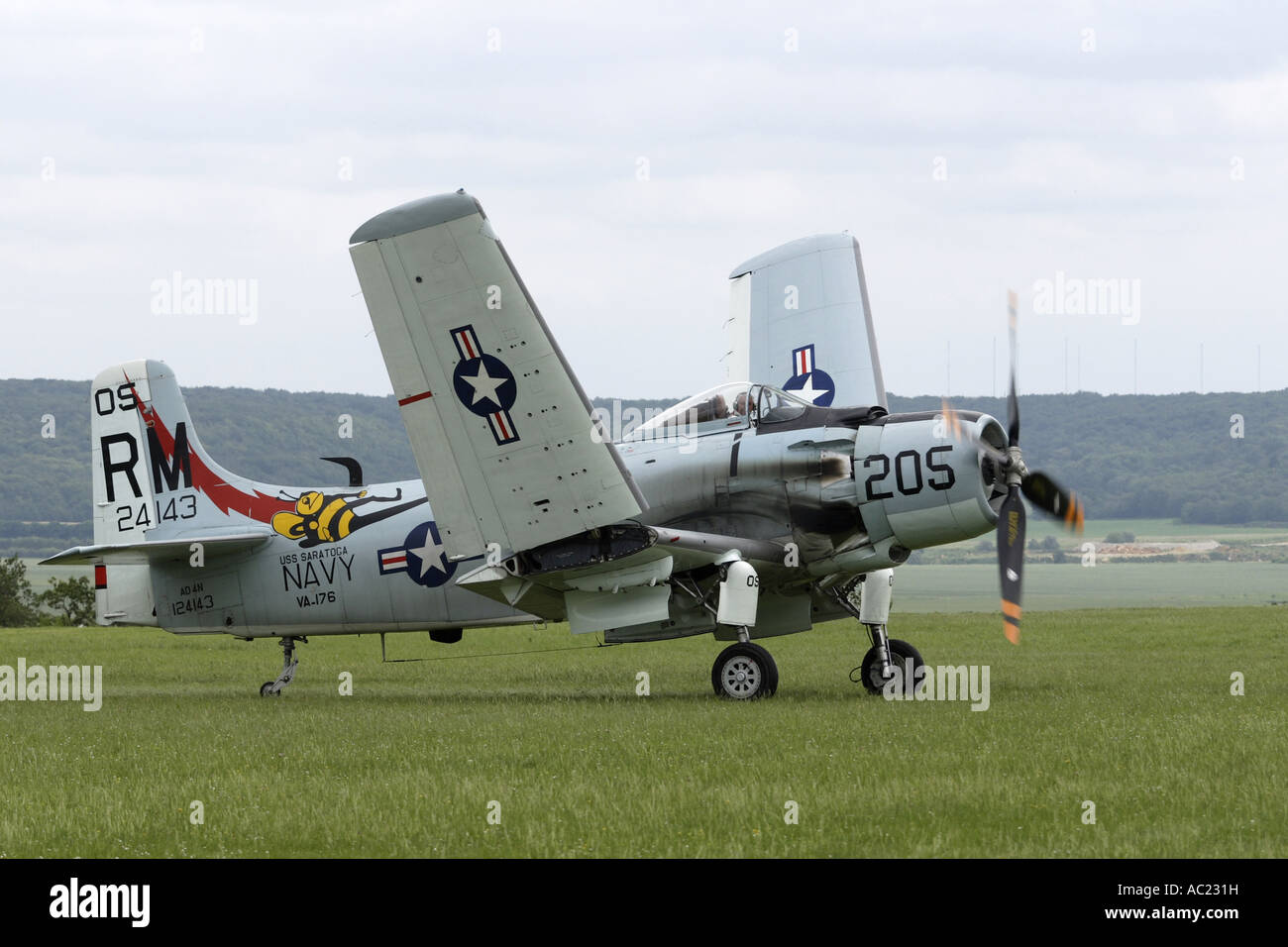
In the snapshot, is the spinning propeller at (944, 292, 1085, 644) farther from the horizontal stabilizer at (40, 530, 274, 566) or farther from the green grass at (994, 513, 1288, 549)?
the green grass at (994, 513, 1288, 549)

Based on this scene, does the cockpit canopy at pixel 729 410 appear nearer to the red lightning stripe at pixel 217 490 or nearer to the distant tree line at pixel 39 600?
the red lightning stripe at pixel 217 490

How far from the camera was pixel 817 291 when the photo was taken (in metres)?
23.4

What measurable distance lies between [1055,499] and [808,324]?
592 cm

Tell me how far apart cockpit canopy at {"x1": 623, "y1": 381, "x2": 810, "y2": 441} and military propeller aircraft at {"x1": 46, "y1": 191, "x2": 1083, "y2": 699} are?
0.03 meters

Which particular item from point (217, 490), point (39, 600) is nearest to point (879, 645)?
point (217, 490)

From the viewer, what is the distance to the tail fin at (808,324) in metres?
22.4

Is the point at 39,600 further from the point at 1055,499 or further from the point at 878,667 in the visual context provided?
the point at 1055,499

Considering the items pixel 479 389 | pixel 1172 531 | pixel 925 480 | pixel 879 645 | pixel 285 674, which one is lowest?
pixel 1172 531

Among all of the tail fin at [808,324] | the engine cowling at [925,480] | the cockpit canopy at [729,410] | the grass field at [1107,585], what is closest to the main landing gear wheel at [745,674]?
the engine cowling at [925,480]

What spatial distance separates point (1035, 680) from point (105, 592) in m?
13.7

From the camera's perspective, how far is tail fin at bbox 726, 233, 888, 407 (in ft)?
73.4

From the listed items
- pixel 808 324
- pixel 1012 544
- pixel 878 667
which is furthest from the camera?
pixel 808 324

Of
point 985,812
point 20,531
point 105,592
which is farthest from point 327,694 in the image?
point 20,531

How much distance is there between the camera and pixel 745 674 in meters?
17.9
